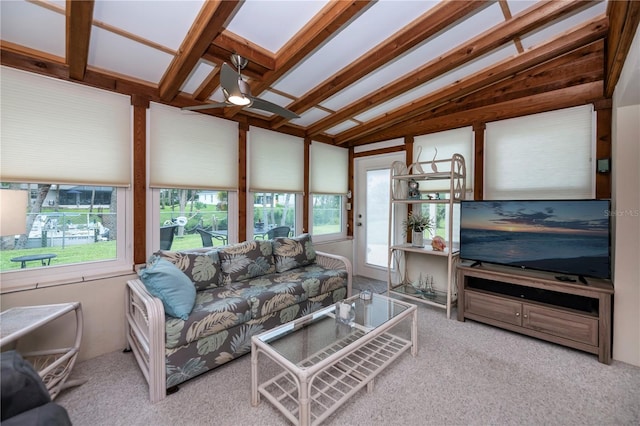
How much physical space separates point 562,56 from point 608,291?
2.33 m

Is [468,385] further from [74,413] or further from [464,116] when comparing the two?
[464,116]

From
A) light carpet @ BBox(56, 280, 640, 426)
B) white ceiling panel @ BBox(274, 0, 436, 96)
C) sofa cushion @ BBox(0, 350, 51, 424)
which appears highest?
white ceiling panel @ BBox(274, 0, 436, 96)

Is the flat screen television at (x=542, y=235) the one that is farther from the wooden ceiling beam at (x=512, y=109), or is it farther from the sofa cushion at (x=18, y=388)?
the sofa cushion at (x=18, y=388)

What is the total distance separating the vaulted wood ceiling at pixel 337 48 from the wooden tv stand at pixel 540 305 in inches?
72.1

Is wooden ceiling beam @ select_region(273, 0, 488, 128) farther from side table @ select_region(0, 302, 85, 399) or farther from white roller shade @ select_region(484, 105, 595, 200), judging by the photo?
side table @ select_region(0, 302, 85, 399)

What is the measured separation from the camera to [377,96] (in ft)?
10.5

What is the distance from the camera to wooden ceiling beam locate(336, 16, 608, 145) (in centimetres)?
232

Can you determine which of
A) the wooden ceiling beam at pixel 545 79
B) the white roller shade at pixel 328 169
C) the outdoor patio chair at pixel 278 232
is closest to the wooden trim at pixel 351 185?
the white roller shade at pixel 328 169

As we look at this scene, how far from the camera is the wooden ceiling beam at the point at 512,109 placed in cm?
273

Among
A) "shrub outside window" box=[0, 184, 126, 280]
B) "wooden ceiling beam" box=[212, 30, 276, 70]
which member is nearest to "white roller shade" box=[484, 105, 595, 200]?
"wooden ceiling beam" box=[212, 30, 276, 70]

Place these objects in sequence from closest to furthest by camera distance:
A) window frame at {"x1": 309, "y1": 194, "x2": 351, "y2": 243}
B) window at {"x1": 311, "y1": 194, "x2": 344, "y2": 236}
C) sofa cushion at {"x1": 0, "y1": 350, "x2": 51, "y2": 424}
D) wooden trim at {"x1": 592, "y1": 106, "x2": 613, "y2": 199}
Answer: sofa cushion at {"x1": 0, "y1": 350, "x2": 51, "y2": 424} < wooden trim at {"x1": 592, "y1": 106, "x2": 613, "y2": 199} < window frame at {"x1": 309, "y1": 194, "x2": 351, "y2": 243} < window at {"x1": 311, "y1": 194, "x2": 344, "y2": 236}

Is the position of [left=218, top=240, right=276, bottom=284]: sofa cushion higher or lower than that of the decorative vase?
lower

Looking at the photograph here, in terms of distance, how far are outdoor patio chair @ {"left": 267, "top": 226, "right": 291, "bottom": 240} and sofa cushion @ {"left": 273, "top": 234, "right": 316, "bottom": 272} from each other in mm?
509

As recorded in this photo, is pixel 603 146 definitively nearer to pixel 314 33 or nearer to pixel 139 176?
pixel 314 33
